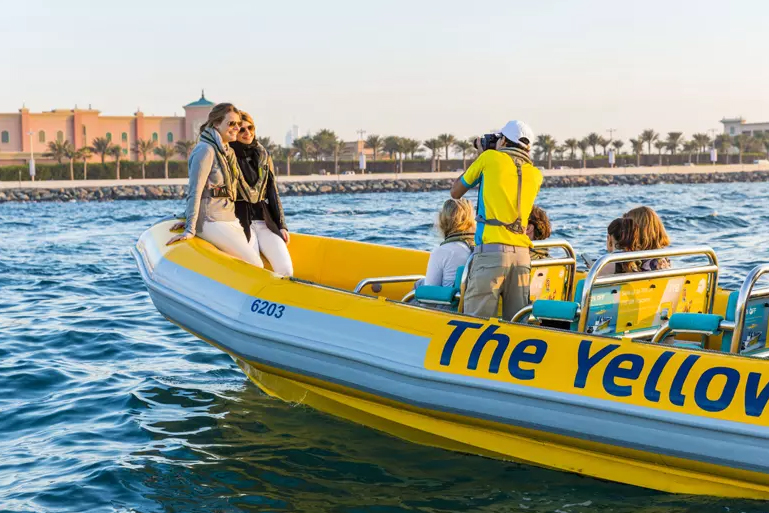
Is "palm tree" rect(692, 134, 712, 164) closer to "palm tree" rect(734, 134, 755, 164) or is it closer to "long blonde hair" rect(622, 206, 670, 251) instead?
"palm tree" rect(734, 134, 755, 164)

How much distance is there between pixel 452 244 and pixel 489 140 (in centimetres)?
82

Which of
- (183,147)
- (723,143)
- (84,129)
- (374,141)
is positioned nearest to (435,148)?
(374,141)

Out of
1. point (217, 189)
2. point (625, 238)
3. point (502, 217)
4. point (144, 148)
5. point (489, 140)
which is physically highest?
point (144, 148)

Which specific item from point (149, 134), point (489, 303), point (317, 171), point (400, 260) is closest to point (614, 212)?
point (400, 260)

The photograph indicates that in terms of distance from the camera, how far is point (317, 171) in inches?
3091

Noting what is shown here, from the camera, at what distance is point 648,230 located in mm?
5184

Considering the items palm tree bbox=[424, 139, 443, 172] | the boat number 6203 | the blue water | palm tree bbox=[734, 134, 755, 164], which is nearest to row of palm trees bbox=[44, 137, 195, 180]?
palm tree bbox=[424, 139, 443, 172]

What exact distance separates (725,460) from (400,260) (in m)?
3.99

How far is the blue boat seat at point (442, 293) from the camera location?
18.4 feet

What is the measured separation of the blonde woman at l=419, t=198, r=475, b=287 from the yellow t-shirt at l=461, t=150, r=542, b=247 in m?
0.57

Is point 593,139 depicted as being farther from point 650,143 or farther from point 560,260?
point 560,260

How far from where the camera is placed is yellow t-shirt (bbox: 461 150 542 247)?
5133 mm

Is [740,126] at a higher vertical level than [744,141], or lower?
higher

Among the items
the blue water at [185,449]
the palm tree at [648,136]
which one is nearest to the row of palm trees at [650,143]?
the palm tree at [648,136]
